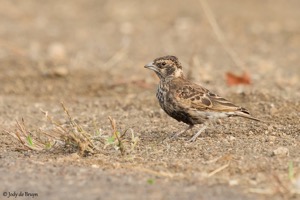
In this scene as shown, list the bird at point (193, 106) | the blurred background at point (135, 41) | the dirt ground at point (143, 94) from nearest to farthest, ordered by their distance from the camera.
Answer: the dirt ground at point (143, 94), the bird at point (193, 106), the blurred background at point (135, 41)

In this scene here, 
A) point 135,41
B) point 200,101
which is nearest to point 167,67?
point 200,101

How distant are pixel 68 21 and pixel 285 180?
12.4 m

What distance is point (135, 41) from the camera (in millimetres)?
14812

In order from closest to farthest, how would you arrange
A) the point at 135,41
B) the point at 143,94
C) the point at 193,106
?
the point at 193,106 < the point at 143,94 < the point at 135,41

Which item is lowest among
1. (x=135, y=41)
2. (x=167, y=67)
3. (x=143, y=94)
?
(x=143, y=94)

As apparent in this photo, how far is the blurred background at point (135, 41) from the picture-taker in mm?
11352

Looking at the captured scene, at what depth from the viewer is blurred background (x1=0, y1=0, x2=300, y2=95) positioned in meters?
11.4

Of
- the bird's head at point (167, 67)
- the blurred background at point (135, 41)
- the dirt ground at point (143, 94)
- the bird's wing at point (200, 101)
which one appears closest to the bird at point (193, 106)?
the bird's wing at point (200, 101)

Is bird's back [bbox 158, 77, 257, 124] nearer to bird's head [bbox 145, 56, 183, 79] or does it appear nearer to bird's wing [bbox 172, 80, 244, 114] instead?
bird's wing [bbox 172, 80, 244, 114]

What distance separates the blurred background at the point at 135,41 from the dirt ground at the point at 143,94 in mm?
27

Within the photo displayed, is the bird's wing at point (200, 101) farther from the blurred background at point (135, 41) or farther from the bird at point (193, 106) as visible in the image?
the blurred background at point (135, 41)

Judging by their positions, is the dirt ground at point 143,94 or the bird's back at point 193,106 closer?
the dirt ground at point 143,94

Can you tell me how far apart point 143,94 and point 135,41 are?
4850 mm

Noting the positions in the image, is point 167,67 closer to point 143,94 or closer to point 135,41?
point 143,94
